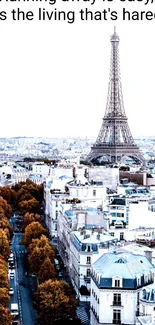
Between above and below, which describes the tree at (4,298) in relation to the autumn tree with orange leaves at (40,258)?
below

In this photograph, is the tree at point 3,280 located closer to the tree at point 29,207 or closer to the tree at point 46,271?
the tree at point 46,271

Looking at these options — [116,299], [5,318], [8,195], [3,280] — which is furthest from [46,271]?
[8,195]

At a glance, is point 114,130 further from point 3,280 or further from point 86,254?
point 3,280

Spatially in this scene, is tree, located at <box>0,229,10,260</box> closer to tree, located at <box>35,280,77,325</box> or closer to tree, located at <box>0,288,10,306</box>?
tree, located at <box>0,288,10,306</box>

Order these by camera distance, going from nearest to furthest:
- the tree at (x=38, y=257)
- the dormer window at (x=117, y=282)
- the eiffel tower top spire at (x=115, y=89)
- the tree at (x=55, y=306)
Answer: the dormer window at (x=117, y=282), the tree at (x=55, y=306), the tree at (x=38, y=257), the eiffel tower top spire at (x=115, y=89)

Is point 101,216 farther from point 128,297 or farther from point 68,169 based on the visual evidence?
point 68,169

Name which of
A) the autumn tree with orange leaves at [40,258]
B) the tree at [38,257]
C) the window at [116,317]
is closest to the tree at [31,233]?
the autumn tree with orange leaves at [40,258]
